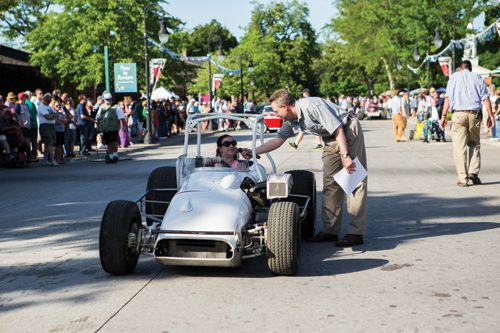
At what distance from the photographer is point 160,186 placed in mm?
8148

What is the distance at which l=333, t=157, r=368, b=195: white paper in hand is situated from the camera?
7445 millimetres

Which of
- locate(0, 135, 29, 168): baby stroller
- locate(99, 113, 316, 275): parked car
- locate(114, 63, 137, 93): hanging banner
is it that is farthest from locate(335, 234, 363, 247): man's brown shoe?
locate(114, 63, 137, 93): hanging banner

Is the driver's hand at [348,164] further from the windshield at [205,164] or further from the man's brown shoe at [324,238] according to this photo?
the windshield at [205,164]

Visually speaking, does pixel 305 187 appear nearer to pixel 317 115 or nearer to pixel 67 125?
pixel 317 115

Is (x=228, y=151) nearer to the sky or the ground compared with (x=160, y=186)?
nearer to the sky

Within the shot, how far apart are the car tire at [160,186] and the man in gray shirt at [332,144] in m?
0.87

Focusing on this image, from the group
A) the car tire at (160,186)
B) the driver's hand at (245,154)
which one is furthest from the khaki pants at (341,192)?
the car tire at (160,186)

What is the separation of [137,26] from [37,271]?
45360 millimetres

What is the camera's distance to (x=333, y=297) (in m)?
5.61

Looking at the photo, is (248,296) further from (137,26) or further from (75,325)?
(137,26)

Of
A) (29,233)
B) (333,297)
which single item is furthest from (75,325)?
(29,233)

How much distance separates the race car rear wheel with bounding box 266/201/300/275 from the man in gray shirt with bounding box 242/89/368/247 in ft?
4.58

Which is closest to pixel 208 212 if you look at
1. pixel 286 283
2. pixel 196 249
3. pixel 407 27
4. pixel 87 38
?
pixel 196 249

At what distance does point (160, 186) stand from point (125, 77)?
2349 cm
